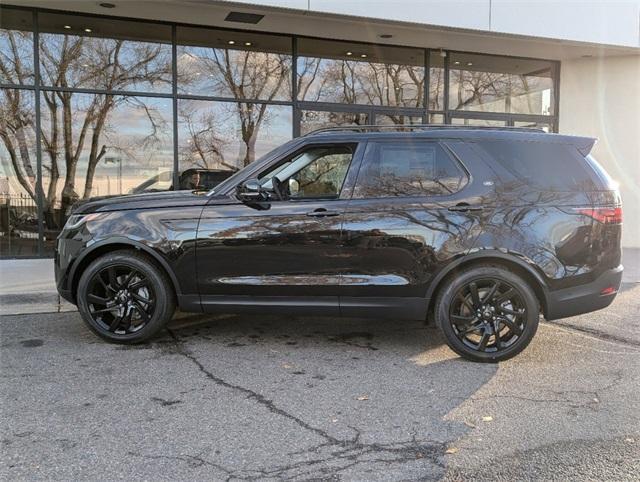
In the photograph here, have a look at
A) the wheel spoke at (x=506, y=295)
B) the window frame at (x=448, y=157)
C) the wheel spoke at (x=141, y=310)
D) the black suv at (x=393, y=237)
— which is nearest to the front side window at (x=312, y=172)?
the black suv at (x=393, y=237)

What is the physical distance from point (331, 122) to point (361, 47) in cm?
159

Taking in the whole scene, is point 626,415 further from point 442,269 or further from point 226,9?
point 226,9

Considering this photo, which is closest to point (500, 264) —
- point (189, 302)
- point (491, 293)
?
point (491, 293)

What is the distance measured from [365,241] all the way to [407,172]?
27.6 inches

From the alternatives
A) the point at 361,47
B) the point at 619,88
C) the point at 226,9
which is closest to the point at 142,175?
the point at 226,9

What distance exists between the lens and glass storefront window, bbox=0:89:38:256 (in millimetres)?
9352

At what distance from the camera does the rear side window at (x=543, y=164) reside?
453 cm

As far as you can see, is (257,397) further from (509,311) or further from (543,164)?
(543,164)

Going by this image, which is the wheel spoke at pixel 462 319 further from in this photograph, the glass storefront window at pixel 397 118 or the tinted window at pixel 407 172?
the glass storefront window at pixel 397 118

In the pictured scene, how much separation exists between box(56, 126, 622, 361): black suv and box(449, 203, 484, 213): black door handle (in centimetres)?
1

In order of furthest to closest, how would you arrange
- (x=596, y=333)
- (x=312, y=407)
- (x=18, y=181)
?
1. (x=18, y=181)
2. (x=596, y=333)
3. (x=312, y=407)

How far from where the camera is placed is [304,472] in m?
2.84

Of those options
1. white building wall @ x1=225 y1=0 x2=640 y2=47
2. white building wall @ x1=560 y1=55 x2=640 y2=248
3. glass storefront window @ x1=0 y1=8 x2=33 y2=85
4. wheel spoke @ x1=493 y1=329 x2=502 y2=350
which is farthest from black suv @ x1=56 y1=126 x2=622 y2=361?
white building wall @ x1=560 y1=55 x2=640 y2=248

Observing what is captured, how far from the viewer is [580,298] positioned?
4.54 metres
